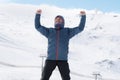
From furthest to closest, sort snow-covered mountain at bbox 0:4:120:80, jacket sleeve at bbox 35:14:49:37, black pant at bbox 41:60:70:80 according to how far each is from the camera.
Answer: snow-covered mountain at bbox 0:4:120:80, jacket sleeve at bbox 35:14:49:37, black pant at bbox 41:60:70:80

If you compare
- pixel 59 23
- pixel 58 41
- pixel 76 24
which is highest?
pixel 59 23

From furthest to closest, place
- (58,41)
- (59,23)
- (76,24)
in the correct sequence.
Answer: (76,24) < (59,23) < (58,41)

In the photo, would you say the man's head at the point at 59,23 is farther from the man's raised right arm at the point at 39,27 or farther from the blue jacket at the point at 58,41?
the man's raised right arm at the point at 39,27

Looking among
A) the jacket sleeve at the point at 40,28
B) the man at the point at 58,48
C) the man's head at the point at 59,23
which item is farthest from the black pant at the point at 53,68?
the man's head at the point at 59,23

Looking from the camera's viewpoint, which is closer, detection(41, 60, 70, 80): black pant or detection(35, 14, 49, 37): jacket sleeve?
detection(41, 60, 70, 80): black pant

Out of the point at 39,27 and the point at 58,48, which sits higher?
the point at 39,27

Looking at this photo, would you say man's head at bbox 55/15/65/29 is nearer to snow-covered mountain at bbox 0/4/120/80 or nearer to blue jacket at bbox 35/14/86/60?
blue jacket at bbox 35/14/86/60

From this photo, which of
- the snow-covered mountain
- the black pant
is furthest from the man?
the snow-covered mountain

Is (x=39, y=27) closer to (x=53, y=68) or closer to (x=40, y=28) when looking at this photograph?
(x=40, y=28)

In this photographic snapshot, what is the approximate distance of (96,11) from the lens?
19088 cm

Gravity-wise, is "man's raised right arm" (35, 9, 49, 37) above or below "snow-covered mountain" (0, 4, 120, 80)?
above

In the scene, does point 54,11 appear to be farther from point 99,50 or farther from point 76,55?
point 76,55

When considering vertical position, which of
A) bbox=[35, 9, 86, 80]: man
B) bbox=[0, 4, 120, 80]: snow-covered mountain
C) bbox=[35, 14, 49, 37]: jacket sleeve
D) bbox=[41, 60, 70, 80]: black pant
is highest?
bbox=[35, 14, 49, 37]: jacket sleeve

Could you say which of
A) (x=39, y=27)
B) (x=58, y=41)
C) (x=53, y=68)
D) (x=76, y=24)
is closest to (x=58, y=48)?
(x=58, y=41)
